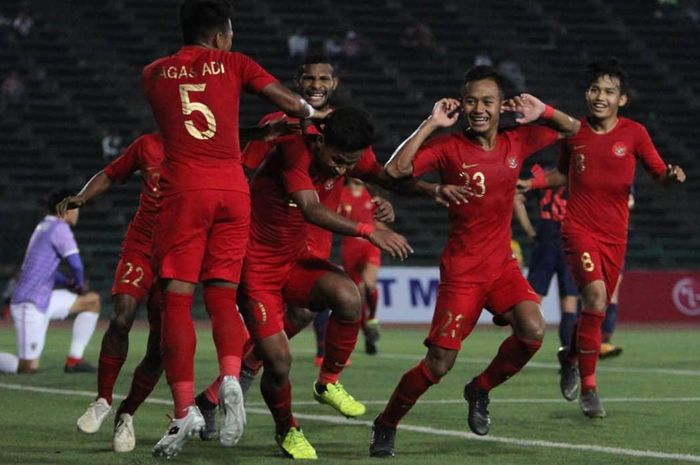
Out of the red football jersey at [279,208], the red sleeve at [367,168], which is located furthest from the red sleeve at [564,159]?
the red sleeve at [367,168]

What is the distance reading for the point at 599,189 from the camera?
11664 millimetres

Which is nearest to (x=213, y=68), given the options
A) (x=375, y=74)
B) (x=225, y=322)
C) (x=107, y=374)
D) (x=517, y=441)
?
(x=225, y=322)

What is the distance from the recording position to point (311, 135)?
8.56m

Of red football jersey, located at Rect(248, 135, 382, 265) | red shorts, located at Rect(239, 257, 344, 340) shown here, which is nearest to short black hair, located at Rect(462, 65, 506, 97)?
red football jersey, located at Rect(248, 135, 382, 265)

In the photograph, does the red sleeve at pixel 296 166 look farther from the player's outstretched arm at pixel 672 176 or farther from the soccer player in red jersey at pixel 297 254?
the player's outstretched arm at pixel 672 176

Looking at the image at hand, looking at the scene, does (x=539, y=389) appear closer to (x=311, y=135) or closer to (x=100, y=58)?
(x=311, y=135)

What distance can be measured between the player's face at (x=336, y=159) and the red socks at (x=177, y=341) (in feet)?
3.70

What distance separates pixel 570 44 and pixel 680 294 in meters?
11.1

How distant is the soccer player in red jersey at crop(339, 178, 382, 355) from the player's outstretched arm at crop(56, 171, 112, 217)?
9498 mm

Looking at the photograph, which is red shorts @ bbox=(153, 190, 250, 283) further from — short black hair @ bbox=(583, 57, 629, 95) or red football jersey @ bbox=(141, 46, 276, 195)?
short black hair @ bbox=(583, 57, 629, 95)

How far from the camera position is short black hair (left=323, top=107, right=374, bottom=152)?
8367mm

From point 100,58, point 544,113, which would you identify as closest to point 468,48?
point 100,58

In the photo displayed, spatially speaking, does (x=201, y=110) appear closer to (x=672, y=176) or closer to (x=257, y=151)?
(x=257, y=151)

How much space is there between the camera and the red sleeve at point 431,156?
8.99m
